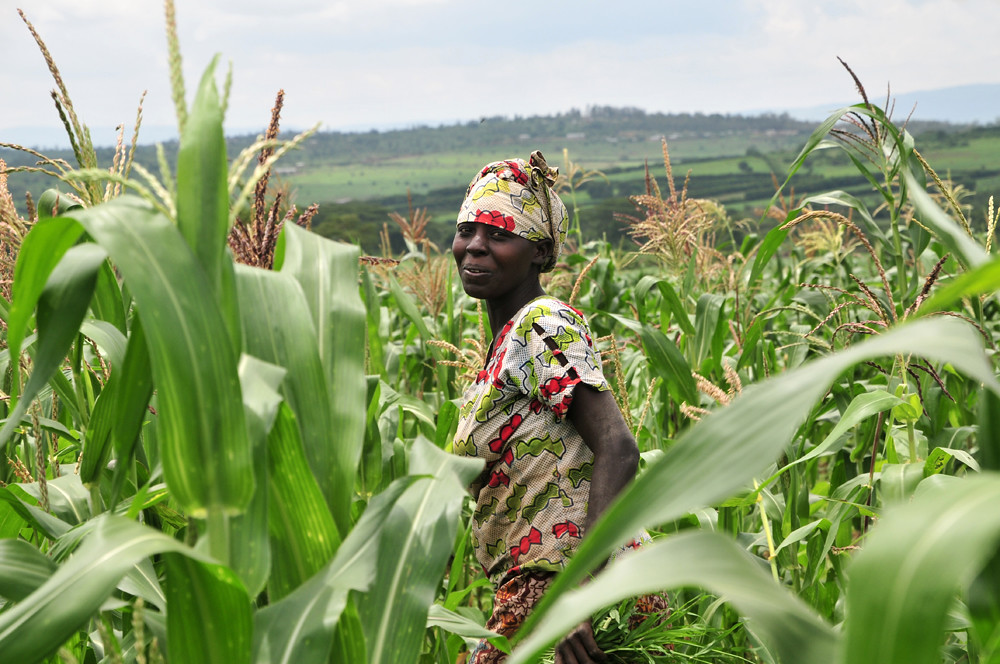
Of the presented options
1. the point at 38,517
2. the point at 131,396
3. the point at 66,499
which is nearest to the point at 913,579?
the point at 131,396

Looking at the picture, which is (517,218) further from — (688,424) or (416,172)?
(416,172)

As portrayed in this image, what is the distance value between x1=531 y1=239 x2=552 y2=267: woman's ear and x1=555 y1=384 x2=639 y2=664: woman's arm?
532mm

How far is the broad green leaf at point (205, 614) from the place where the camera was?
3.49 feet

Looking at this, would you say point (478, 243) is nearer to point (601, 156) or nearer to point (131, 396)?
point (131, 396)

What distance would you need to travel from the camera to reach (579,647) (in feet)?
6.08

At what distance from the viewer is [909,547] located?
2.34ft

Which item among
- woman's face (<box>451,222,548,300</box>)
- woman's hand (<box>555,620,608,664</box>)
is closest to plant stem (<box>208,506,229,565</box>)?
woman's hand (<box>555,620,608,664</box>)

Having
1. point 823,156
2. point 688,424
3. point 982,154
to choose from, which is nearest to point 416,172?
point 823,156

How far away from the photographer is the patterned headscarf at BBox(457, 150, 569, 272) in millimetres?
2352

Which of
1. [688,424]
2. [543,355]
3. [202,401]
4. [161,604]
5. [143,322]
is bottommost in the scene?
[688,424]

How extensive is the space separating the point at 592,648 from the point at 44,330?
1.34m

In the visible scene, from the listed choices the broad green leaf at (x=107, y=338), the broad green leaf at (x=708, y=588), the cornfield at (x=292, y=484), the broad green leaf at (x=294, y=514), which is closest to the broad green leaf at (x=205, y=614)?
the cornfield at (x=292, y=484)

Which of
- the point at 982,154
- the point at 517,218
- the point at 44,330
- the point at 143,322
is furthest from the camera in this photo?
the point at 982,154

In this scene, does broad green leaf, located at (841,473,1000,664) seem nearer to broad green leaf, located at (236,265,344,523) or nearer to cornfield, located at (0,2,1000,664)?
cornfield, located at (0,2,1000,664)
